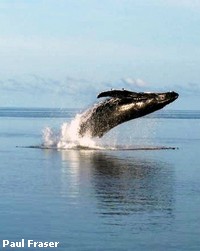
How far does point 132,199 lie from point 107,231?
3.45 m

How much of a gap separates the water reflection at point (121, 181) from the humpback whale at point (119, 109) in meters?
2.29

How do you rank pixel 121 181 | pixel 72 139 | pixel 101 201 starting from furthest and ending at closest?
pixel 72 139 → pixel 121 181 → pixel 101 201

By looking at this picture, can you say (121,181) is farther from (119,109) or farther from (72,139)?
(72,139)

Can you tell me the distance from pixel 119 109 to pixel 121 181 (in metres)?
11.1

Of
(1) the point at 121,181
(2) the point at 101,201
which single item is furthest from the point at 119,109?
(2) the point at 101,201

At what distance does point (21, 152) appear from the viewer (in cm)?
3139

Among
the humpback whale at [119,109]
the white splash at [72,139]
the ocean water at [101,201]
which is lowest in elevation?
the ocean water at [101,201]

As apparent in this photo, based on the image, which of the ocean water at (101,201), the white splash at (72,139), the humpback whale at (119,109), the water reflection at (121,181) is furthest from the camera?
the white splash at (72,139)

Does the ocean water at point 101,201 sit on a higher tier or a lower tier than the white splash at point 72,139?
lower

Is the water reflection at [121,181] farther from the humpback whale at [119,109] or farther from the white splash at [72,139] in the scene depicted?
the white splash at [72,139]

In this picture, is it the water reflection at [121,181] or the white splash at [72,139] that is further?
the white splash at [72,139]

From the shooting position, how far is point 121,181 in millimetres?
21016

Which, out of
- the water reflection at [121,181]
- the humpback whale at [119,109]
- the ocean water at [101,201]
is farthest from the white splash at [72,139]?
the ocean water at [101,201]

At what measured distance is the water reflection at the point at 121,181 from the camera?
16875 millimetres
